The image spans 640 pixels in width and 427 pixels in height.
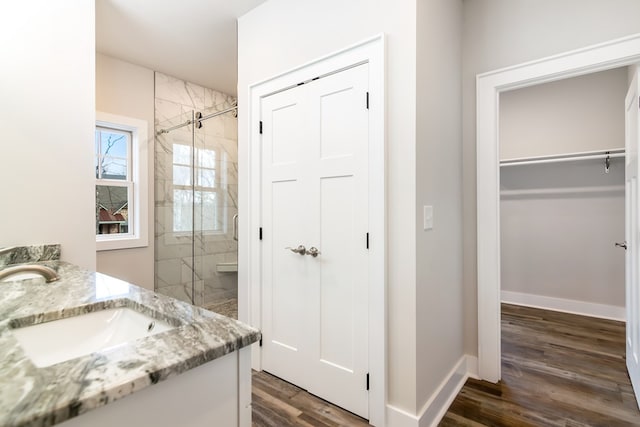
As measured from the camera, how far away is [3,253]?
5.65ft

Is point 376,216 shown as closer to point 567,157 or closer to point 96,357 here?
point 96,357

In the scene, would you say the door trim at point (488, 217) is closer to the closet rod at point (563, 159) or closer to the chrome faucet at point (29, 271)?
the closet rod at point (563, 159)

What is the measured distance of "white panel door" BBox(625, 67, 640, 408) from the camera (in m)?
1.92

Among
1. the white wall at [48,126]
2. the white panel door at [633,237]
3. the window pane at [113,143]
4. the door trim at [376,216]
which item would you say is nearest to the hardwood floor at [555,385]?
the white panel door at [633,237]

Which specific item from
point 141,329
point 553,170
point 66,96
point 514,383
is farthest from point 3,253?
point 553,170

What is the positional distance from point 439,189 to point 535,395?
4.97 feet

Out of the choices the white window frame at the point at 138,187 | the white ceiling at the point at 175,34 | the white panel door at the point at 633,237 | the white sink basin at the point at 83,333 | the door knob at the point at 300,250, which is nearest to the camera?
the white sink basin at the point at 83,333

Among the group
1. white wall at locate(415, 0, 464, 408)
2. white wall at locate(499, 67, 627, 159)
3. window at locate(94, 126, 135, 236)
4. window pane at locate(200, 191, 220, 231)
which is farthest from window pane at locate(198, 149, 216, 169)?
white wall at locate(499, 67, 627, 159)

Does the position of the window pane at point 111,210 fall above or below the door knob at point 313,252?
above

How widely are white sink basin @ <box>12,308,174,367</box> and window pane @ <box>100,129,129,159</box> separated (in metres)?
2.87

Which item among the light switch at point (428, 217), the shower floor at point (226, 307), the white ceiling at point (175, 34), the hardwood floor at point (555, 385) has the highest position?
the white ceiling at point (175, 34)

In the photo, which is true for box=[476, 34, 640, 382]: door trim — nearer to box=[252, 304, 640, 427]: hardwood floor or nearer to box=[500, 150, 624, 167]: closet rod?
box=[252, 304, 640, 427]: hardwood floor

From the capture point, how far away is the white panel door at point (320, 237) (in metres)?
1.83

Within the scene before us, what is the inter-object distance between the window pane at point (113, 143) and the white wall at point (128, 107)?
0.23 meters
